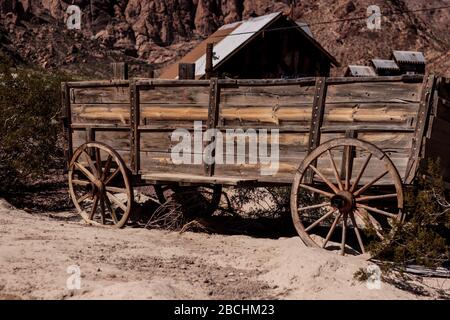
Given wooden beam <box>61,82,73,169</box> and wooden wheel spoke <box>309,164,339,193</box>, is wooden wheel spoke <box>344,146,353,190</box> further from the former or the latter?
wooden beam <box>61,82,73,169</box>

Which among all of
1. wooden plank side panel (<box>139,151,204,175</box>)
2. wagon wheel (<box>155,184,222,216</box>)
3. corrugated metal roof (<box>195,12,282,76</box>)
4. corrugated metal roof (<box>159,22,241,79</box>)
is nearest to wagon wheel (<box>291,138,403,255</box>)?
wooden plank side panel (<box>139,151,204,175</box>)

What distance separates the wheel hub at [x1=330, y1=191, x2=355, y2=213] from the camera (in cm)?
544

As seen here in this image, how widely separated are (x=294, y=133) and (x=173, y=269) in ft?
6.56

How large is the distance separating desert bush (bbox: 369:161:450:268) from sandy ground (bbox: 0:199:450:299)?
0.22 meters

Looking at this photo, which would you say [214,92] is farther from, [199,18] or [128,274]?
[199,18]

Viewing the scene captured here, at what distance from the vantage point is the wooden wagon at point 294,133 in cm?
530

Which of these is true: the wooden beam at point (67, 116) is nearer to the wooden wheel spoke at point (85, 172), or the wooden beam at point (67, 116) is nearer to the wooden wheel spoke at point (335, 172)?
the wooden wheel spoke at point (85, 172)

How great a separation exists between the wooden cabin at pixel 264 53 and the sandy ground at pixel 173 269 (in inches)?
445

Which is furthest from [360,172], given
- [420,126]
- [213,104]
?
[213,104]

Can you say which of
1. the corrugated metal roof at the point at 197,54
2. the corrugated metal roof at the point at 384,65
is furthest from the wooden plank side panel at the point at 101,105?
the corrugated metal roof at the point at 384,65

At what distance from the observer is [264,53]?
750 inches

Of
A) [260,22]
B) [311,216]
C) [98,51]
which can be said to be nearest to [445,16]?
[98,51]

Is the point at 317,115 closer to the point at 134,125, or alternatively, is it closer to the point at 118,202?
the point at 134,125

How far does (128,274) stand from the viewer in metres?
4.77
